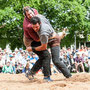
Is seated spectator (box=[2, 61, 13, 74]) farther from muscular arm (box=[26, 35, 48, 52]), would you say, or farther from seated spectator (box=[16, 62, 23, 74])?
muscular arm (box=[26, 35, 48, 52])

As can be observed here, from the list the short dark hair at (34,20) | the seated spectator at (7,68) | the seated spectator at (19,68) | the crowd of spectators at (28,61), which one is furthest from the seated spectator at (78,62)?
the short dark hair at (34,20)

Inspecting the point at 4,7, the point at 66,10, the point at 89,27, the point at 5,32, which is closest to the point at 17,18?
the point at 4,7


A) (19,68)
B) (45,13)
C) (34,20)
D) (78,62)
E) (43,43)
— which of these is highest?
(45,13)

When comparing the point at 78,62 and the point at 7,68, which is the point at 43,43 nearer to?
the point at 7,68

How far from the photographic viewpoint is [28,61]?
11555 millimetres

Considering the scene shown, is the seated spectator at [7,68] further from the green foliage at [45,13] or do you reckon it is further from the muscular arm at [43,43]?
the green foliage at [45,13]

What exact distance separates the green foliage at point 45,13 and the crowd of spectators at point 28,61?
8.85m

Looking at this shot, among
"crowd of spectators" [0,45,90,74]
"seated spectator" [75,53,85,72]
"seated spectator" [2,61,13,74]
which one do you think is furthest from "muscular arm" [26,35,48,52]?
"seated spectator" [75,53,85,72]

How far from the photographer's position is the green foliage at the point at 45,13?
2134 centimetres

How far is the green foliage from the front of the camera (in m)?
21.3

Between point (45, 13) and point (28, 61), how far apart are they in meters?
14.0

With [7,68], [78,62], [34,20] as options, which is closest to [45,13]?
[78,62]

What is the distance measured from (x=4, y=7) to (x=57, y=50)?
18222mm

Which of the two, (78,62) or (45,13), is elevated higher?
(45,13)
